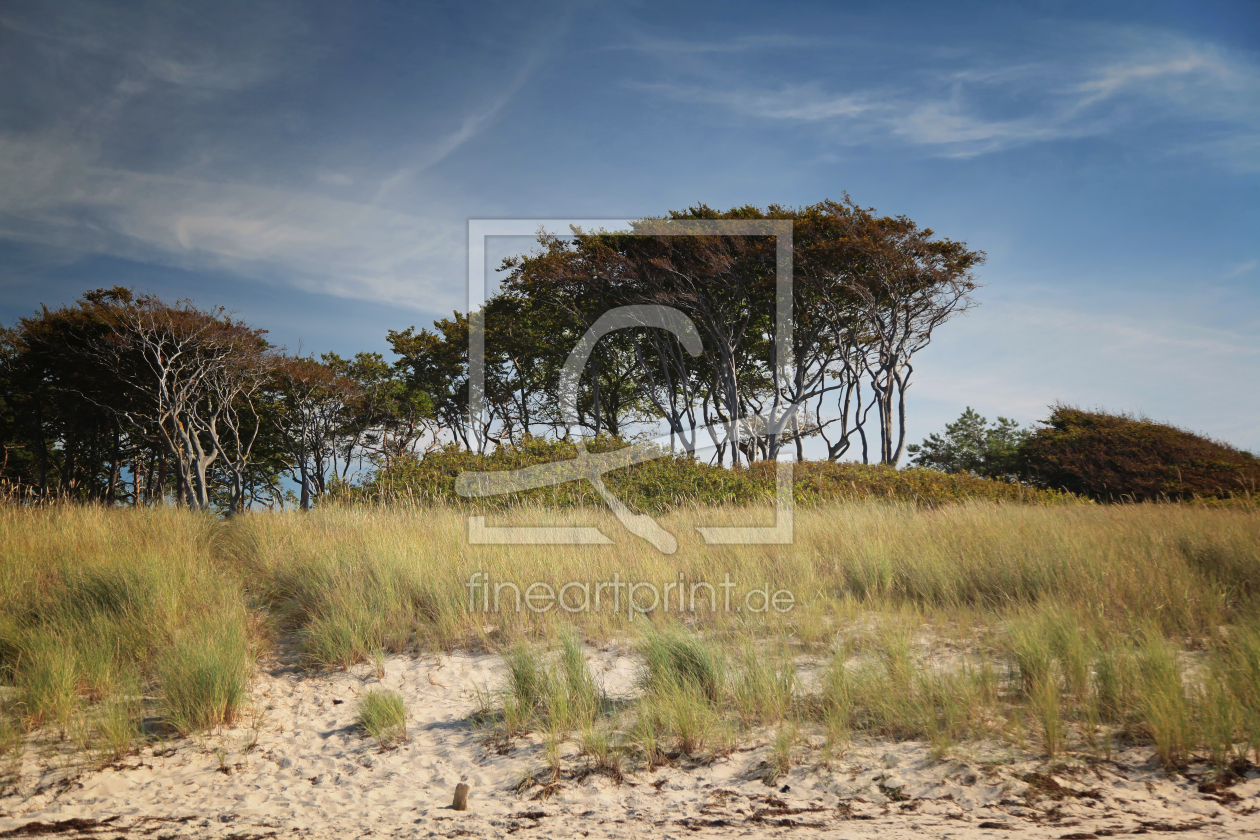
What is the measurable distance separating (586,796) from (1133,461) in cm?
1650

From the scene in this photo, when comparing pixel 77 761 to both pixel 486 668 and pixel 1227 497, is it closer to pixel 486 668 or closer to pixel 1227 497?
pixel 486 668

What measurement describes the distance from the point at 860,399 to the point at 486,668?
18.9 metres

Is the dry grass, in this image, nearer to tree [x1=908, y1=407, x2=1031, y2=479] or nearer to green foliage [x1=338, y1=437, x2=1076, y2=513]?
green foliage [x1=338, y1=437, x2=1076, y2=513]

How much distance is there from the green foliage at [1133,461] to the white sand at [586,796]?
1269 cm

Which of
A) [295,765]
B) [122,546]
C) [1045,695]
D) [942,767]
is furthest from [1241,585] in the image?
[122,546]

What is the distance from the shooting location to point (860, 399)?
21.1 meters

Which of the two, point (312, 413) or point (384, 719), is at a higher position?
point (312, 413)

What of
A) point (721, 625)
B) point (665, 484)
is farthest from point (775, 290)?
point (721, 625)

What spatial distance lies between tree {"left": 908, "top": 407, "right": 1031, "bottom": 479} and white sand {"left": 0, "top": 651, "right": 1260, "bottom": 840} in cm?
1991

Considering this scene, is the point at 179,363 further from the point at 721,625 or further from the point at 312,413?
the point at 721,625

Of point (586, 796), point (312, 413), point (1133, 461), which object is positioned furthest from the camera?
point (312, 413)

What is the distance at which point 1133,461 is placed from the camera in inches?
571

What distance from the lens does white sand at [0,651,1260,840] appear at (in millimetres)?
2775

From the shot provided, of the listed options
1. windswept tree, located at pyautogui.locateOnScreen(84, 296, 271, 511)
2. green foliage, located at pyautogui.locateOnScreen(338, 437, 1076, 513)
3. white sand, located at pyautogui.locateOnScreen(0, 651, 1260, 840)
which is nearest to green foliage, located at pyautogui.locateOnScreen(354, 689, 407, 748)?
white sand, located at pyautogui.locateOnScreen(0, 651, 1260, 840)
